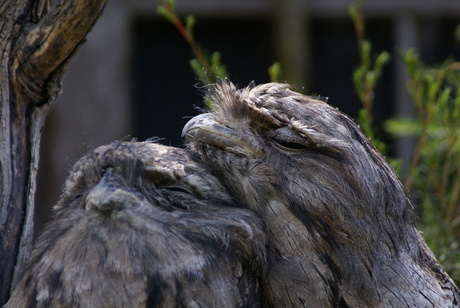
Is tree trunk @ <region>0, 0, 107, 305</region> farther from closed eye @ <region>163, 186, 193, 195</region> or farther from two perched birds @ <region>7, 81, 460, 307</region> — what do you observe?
closed eye @ <region>163, 186, 193, 195</region>

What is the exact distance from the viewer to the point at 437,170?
3201 mm

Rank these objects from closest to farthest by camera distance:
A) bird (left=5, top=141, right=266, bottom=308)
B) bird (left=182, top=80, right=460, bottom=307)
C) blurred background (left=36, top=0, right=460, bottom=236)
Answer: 1. bird (left=5, top=141, right=266, bottom=308)
2. bird (left=182, top=80, right=460, bottom=307)
3. blurred background (left=36, top=0, right=460, bottom=236)

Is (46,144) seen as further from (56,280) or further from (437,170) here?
(56,280)

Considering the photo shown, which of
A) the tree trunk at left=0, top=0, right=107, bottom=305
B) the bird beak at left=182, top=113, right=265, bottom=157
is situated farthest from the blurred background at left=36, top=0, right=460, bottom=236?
the bird beak at left=182, top=113, right=265, bottom=157

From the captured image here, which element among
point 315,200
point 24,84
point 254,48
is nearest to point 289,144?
point 315,200

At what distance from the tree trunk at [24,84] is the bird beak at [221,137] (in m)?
0.43

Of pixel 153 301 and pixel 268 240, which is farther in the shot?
pixel 268 240

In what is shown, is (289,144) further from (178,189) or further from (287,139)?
(178,189)

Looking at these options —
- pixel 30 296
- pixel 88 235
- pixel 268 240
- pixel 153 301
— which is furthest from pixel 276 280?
pixel 30 296

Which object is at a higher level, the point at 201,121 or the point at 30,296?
the point at 201,121

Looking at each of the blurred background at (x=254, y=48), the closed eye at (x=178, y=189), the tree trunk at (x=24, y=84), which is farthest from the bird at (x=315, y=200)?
the blurred background at (x=254, y=48)

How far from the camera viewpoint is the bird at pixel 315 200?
2.04 metres

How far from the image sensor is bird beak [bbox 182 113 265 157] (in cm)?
210

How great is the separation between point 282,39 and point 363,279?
12.8 feet
